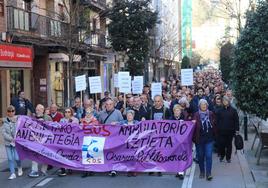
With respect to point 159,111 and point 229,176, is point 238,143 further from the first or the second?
point 159,111

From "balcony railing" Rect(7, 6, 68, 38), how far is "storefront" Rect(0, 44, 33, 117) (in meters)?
1.96

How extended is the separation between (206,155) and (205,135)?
0.41m

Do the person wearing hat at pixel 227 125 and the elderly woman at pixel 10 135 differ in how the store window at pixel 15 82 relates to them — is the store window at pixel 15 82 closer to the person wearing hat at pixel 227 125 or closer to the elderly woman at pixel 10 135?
the elderly woman at pixel 10 135

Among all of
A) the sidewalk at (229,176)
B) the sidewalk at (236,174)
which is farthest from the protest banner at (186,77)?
the sidewalk at (229,176)

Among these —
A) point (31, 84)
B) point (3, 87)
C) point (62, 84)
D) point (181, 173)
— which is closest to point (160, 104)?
point (181, 173)

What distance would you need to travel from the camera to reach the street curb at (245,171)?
9961 mm

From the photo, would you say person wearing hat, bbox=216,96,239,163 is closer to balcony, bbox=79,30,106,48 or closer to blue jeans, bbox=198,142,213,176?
blue jeans, bbox=198,142,213,176

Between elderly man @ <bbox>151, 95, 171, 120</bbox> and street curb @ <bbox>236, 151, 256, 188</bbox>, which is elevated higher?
elderly man @ <bbox>151, 95, 171, 120</bbox>

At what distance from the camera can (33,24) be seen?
25188 millimetres

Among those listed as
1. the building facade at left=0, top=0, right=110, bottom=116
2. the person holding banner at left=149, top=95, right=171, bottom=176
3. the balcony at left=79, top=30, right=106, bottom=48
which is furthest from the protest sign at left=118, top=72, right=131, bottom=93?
the balcony at left=79, top=30, right=106, bottom=48

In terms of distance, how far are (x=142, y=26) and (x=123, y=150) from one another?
2300 cm

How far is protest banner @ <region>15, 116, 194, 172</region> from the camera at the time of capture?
10922mm

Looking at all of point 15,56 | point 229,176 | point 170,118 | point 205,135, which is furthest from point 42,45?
point 229,176

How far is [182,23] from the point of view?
11388 centimetres
